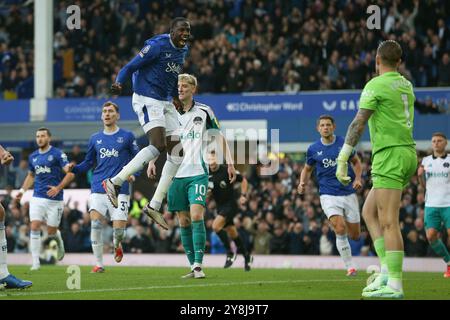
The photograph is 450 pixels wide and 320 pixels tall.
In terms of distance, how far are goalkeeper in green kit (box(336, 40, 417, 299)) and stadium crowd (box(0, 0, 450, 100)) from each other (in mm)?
16005

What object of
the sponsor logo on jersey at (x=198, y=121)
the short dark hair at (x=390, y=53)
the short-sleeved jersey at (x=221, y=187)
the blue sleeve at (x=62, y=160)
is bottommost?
the short-sleeved jersey at (x=221, y=187)

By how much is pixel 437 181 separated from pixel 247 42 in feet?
43.9

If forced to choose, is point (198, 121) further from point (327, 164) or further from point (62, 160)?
point (62, 160)

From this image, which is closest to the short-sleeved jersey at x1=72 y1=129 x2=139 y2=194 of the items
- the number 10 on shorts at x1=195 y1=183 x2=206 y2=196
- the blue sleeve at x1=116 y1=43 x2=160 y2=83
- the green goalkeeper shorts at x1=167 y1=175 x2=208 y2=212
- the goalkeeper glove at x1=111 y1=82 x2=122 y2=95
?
the green goalkeeper shorts at x1=167 y1=175 x2=208 y2=212

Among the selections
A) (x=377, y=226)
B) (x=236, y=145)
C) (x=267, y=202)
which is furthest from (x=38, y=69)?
(x=377, y=226)

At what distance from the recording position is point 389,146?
9469 millimetres

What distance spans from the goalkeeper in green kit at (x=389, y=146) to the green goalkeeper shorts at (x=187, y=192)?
415cm

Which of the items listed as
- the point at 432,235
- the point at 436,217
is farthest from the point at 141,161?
the point at 436,217

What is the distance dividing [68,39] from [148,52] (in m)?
20.5

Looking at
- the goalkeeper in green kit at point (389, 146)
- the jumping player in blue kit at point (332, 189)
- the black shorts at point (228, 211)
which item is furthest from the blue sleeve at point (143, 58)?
the black shorts at point (228, 211)

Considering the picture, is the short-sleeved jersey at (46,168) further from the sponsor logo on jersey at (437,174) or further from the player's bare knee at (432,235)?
the player's bare knee at (432,235)

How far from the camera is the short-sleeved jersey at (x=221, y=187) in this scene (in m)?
18.3

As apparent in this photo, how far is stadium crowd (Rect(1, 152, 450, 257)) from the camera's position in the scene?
22141 millimetres
